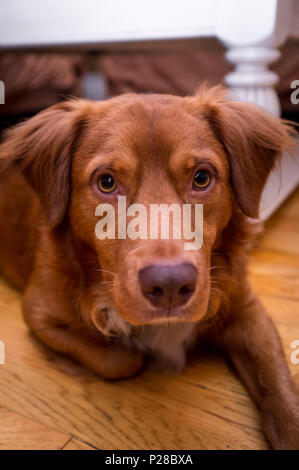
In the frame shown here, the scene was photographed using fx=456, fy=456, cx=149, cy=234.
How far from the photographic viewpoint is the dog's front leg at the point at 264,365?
1.47 m

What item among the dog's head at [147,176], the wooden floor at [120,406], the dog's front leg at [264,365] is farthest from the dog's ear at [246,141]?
the wooden floor at [120,406]

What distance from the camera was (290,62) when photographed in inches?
175

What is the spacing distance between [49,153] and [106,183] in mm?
316

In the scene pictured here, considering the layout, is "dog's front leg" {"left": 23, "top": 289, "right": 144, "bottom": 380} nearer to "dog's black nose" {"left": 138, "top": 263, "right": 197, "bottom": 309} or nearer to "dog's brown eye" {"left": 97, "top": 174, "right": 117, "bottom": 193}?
"dog's black nose" {"left": 138, "top": 263, "right": 197, "bottom": 309}

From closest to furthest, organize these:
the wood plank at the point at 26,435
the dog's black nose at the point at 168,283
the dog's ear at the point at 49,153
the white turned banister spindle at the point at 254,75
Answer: the dog's black nose at the point at 168,283
the wood plank at the point at 26,435
the dog's ear at the point at 49,153
the white turned banister spindle at the point at 254,75

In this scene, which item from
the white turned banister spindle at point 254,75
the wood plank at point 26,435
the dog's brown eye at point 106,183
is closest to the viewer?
the wood plank at point 26,435

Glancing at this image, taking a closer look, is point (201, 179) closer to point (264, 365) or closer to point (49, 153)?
point (49, 153)

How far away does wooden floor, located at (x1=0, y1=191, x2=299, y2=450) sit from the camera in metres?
1.48

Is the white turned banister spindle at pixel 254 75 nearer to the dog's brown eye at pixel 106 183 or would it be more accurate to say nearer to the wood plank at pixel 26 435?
the dog's brown eye at pixel 106 183

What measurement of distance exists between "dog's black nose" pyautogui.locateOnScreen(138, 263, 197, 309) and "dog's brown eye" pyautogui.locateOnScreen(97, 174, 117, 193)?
370 millimetres

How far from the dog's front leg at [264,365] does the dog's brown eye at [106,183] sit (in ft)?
2.34

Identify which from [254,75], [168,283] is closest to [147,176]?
[168,283]

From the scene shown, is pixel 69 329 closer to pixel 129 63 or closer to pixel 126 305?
pixel 126 305

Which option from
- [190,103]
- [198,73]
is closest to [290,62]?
[198,73]
